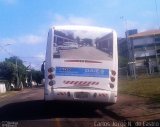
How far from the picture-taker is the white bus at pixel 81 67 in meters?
15.3

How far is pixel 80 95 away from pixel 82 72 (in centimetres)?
92

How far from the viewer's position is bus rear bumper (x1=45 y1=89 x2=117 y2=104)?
49.9ft

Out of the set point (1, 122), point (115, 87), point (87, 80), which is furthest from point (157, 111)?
point (1, 122)

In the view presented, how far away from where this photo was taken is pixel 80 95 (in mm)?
15266

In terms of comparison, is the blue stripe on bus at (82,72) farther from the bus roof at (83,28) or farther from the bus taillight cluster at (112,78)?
the bus roof at (83,28)

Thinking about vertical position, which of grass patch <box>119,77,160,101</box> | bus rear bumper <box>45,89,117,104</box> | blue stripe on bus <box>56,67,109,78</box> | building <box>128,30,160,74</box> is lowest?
grass patch <box>119,77,160,101</box>

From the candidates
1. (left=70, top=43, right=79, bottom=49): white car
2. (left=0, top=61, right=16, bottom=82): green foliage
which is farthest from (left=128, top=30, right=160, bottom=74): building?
(left=70, top=43, right=79, bottom=49): white car

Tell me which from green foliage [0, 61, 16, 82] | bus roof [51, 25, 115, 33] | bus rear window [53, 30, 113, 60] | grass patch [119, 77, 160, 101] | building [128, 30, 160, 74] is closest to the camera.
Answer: bus rear window [53, 30, 113, 60]

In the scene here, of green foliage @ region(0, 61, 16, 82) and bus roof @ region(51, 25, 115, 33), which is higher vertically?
bus roof @ region(51, 25, 115, 33)

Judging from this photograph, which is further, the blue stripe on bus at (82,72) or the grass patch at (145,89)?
the grass patch at (145,89)

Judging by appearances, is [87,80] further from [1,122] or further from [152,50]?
[152,50]

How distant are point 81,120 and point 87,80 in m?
1.70

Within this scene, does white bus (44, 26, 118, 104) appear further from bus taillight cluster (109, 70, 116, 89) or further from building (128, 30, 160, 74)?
building (128, 30, 160, 74)

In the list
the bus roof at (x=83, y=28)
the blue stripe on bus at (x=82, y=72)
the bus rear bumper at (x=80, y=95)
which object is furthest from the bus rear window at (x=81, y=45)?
the bus rear bumper at (x=80, y=95)
